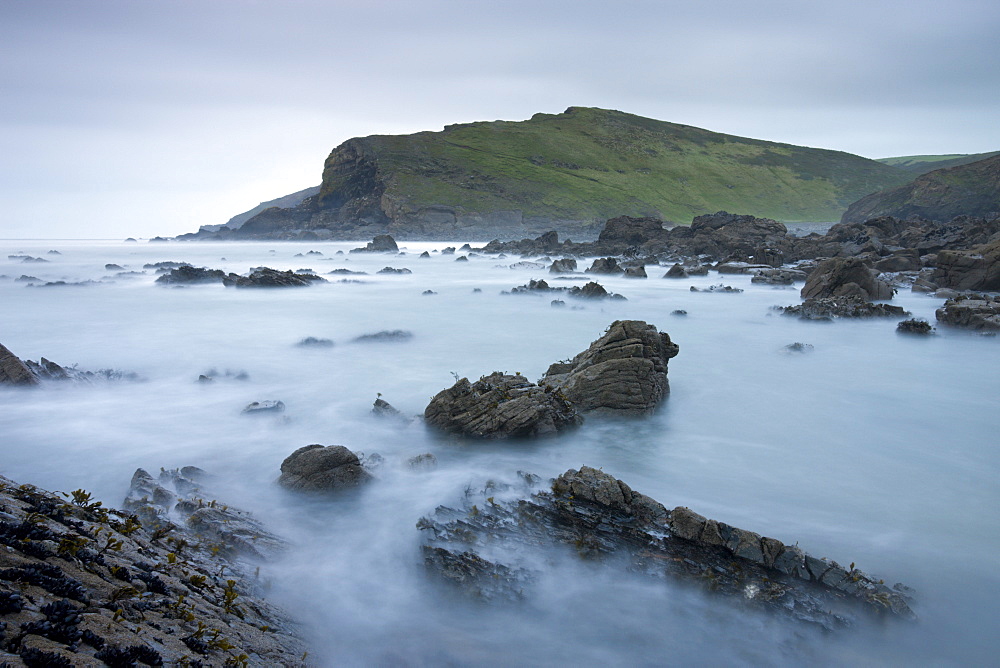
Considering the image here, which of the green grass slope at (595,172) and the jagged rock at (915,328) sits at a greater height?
the green grass slope at (595,172)

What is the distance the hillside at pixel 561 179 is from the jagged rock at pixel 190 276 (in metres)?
65.2

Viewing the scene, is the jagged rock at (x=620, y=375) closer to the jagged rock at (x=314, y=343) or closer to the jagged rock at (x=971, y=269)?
the jagged rock at (x=314, y=343)

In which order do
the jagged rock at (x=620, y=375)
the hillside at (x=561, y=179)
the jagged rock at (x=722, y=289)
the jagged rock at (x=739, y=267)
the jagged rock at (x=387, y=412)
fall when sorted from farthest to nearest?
the hillside at (x=561, y=179) → the jagged rock at (x=739, y=267) → the jagged rock at (x=722, y=289) → the jagged rock at (x=387, y=412) → the jagged rock at (x=620, y=375)

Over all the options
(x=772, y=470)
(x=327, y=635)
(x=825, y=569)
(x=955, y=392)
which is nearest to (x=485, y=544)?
(x=327, y=635)

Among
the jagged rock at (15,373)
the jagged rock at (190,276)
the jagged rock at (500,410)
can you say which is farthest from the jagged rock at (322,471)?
the jagged rock at (190,276)

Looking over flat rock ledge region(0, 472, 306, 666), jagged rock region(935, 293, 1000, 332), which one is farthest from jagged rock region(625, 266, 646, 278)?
flat rock ledge region(0, 472, 306, 666)

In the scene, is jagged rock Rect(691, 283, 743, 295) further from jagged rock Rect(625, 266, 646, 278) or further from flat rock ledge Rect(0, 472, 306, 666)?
flat rock ledge Rect(0, 472, 306, 666)

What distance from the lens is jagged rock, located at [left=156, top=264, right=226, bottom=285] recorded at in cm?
3762

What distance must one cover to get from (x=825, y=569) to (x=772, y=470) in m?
3.47

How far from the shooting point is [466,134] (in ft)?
486

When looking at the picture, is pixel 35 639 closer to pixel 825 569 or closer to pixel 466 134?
pixel 825 569

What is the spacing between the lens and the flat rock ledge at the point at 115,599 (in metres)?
3.39

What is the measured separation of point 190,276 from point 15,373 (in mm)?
27138

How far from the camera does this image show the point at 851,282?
25562 millimetres
